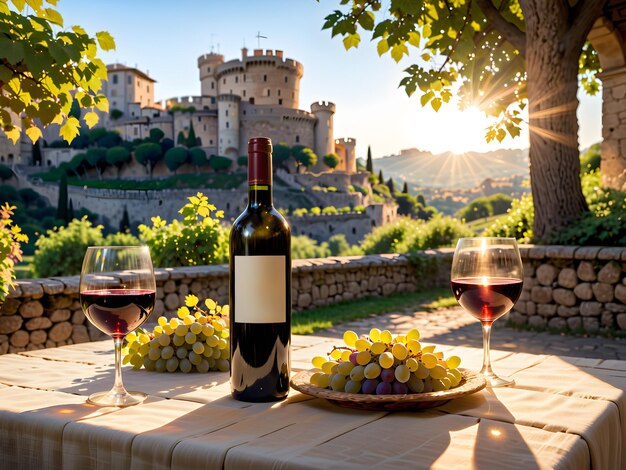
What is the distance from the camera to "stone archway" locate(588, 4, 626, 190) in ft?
24.9

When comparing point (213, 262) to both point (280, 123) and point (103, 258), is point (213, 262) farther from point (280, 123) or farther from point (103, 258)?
point (280, 123)

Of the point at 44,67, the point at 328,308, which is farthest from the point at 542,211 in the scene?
the point at 44,67

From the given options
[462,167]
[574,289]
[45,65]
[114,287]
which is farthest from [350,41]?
[462,167]

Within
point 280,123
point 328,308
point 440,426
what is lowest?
point 328,308

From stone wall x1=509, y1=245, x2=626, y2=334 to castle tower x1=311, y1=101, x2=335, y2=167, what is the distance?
5070 cm

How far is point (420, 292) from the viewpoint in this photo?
28.8 ft

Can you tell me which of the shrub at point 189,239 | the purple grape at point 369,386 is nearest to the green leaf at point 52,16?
the purple grape at point 369,386

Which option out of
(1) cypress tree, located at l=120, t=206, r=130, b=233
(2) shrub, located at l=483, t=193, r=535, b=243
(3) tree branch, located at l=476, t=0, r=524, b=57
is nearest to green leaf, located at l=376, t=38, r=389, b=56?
(3) tree branch, located at l=476, t=0, r=524, b=57

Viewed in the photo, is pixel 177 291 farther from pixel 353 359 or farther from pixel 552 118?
pixel 353 359

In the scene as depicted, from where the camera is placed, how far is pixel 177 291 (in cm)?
550

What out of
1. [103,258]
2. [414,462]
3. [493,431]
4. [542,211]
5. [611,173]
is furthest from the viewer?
[611,173]

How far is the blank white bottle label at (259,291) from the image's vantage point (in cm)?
103

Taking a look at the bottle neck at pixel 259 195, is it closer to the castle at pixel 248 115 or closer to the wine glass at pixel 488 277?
the wine glass at pixel 488 277

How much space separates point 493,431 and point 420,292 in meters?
8.03
